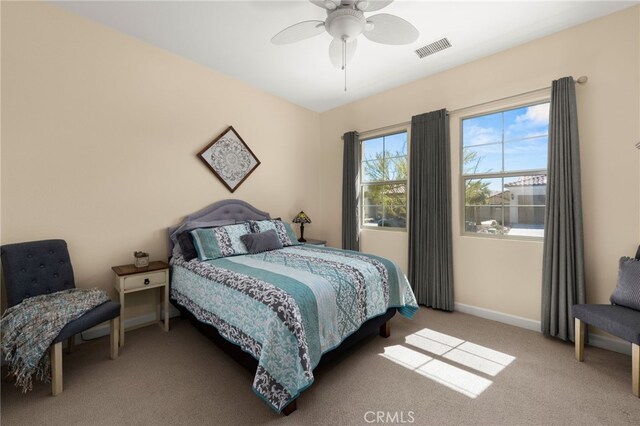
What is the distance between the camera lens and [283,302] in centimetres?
163

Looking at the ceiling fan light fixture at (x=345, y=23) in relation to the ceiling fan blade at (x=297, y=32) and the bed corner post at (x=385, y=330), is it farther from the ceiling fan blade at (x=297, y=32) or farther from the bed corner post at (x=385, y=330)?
the bed corner post at (x=385, y=330)

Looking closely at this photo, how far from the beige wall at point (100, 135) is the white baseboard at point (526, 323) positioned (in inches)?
129

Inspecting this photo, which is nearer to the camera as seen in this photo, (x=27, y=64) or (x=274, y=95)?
(x=27, y=64)

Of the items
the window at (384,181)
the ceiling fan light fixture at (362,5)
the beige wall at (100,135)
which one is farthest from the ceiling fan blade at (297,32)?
the window at (384,181)

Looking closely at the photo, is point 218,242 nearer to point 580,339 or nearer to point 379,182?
point 379,182

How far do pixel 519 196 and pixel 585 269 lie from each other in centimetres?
87

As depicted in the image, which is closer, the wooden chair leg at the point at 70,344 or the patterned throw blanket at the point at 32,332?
the patterned throw blanket at the point at 32,332

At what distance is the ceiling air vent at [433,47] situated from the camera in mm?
2775

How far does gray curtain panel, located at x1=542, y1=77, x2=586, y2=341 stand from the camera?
243cm

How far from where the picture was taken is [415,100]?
359cm

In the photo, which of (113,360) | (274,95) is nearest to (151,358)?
(113,360)

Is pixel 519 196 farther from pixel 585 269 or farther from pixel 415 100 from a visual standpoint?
pixel 415 100

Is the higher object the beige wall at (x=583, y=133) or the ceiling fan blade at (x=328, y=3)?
the ceiling fan blade at (x=328, y=3)

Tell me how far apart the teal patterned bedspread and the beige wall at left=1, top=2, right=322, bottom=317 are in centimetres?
71
